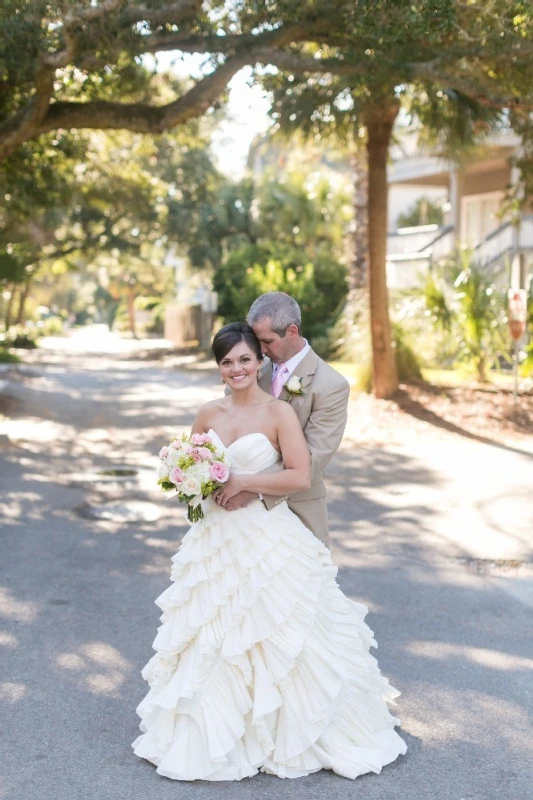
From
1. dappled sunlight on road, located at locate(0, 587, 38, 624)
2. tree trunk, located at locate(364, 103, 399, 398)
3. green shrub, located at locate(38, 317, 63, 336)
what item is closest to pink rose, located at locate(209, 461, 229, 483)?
dappled sunlight on road, located at locate(0, 587, 38, 624)

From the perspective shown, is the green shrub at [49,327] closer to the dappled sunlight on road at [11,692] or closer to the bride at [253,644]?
the dappled sunlight on road at [11,692]

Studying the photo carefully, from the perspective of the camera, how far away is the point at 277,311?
4.39 metres

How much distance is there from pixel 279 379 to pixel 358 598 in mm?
2825

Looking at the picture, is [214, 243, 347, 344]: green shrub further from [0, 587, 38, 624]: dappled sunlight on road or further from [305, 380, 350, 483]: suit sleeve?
[305, 380, 350, 483]: suit sleeve

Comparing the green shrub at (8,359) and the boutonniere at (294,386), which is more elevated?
the boutonniere at (294,386)

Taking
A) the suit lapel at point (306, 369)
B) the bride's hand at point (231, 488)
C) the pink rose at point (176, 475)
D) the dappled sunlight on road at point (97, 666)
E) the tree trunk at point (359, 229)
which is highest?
the tree trunk at point (359, 229)

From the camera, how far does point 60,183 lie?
62.7 ft

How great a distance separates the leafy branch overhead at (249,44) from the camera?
390 inches

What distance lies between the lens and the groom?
440cm

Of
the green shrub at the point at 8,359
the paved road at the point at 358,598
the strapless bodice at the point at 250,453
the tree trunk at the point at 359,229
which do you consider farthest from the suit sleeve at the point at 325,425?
the green shrub at the point at 8,359

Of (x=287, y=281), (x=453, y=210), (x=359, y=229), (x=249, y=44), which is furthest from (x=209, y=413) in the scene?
(x=453, y=210)

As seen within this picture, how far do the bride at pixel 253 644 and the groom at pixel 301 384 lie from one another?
11 centimetres

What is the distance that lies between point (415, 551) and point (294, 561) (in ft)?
13.4

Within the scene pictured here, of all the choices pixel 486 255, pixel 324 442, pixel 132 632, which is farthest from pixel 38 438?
pixel 486 255
